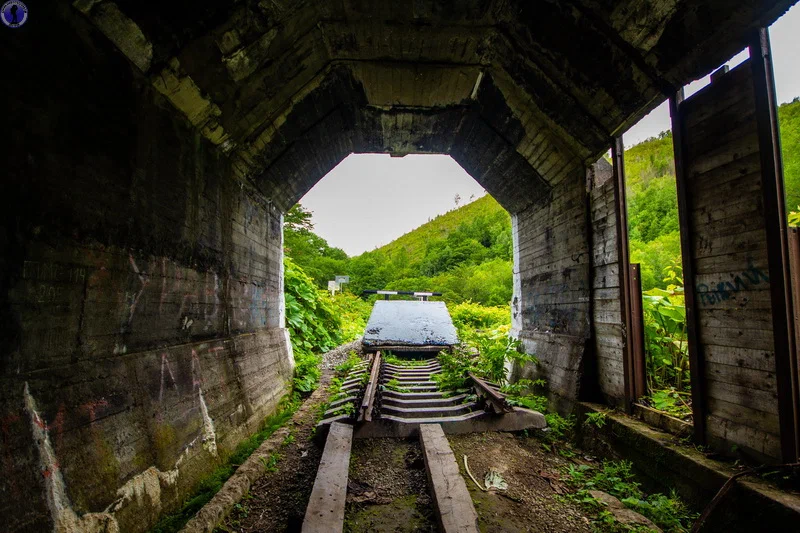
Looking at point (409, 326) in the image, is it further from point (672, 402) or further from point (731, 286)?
point (731, 286)

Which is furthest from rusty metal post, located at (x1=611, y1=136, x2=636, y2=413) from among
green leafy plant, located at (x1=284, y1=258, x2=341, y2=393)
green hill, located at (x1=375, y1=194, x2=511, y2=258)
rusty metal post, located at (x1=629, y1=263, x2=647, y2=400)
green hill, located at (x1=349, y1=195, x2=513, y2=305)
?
green hill, located at (x1=375, y1=194, x2=511, y2=258)

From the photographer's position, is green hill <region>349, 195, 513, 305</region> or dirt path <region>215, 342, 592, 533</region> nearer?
dirt path <region>215, 342, 592, 533</region>

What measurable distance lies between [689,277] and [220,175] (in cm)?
520

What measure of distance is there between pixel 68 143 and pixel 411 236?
2129 inches

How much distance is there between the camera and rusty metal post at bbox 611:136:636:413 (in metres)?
4.07

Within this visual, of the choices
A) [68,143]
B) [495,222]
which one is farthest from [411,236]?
[68,143]

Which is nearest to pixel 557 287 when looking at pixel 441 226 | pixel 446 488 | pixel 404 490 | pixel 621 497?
pixel 621 497

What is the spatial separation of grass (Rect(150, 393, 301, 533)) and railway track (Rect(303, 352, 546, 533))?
75 centimetres

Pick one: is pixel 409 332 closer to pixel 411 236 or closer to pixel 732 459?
pixel 732 459

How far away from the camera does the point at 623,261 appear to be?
4.23 m

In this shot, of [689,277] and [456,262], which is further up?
[456,262]

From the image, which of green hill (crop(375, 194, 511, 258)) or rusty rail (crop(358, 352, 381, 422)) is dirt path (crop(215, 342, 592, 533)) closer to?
rusty rail (crop(358, 352, 381, 422))

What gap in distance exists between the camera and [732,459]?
2.86 meters

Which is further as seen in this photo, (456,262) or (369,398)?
(456,262)
